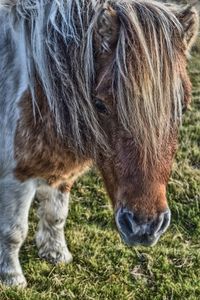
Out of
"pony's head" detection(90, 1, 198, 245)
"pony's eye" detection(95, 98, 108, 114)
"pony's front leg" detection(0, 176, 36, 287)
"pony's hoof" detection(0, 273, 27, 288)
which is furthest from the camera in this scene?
"pony's hoof" detection(0, 273, 27, 288)

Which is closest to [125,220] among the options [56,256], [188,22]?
[188,22]

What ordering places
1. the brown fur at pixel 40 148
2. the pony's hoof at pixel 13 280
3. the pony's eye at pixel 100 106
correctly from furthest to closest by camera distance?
1. the pony's hoof at pixel 13 280
2. the brown fur at pixel 40 148
3. the pony's eye at pixel 100 106

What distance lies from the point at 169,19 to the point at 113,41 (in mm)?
319

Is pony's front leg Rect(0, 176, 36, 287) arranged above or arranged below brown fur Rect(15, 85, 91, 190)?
below

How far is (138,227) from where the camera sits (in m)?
2.72

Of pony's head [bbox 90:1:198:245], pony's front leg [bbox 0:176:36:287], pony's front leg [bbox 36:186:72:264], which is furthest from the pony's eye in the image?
pony's front leg [bbox 36:186:72:264]

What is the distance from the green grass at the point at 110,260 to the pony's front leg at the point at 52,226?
0.08m

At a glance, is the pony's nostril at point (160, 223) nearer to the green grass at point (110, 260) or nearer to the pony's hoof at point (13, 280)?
the green grass at point (110, 260)

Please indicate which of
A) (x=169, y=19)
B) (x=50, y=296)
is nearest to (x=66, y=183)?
(x=50, y=296)

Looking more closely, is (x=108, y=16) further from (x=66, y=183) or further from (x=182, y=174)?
(x=182, y=174)

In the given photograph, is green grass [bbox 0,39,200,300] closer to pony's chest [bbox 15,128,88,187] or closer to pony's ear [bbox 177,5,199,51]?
pony's chest [bbox 15,128,88,187]

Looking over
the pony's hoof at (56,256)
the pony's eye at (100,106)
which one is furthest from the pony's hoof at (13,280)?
the pony's eye at (100,106)

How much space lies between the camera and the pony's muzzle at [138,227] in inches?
107

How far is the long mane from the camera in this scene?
8.74 ft
